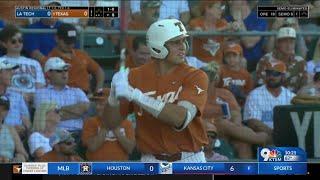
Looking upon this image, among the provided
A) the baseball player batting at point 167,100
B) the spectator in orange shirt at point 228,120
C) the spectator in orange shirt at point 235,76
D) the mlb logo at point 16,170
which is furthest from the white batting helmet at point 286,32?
the mlb logo at point 16,170

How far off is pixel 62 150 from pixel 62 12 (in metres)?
0.67

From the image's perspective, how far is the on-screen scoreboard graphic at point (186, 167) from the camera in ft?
9.34

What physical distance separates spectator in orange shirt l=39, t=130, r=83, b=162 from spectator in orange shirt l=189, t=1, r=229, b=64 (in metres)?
0.80

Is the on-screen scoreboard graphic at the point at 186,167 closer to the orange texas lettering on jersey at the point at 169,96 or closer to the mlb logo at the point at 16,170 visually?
the mlb logo at the point at 16,170

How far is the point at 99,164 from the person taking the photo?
292cm

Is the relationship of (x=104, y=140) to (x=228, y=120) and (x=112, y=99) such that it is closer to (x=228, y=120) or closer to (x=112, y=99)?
(x=112, y=99)

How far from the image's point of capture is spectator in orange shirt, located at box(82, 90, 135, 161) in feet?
10.0

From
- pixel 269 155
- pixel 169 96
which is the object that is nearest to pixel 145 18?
pixel 169 96

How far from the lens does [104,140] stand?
10.2 ft

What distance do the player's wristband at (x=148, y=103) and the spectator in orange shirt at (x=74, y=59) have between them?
0.54m

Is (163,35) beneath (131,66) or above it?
above

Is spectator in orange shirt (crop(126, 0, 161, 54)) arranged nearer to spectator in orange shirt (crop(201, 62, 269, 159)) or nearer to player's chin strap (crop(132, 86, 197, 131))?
spectator in orange shirt (crop(201, 62, 269, 159))

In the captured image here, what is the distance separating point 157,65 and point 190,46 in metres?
0.34

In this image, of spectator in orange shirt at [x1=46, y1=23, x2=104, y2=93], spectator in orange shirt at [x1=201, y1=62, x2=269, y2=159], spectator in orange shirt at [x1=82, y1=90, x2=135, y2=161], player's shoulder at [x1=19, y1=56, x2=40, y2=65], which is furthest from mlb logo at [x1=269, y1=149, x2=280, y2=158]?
player's shoulder at [x1=19, y1=56, x2=40, y2=65]
